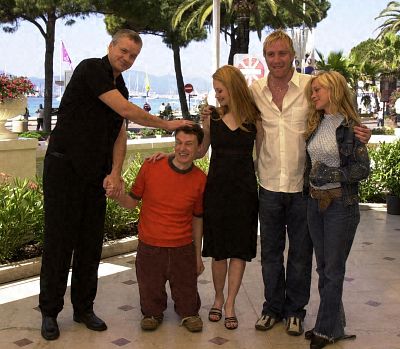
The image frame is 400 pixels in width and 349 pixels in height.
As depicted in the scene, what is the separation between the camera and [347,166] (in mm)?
3215

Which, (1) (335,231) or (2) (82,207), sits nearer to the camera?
(1) (335,231)

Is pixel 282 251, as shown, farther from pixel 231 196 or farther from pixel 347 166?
pixel 347 166

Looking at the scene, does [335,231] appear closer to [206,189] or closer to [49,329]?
[206,189]

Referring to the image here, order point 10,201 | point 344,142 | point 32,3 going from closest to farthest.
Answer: point 344,142
point 10,201
point 32,3

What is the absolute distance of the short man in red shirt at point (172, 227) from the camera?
3637 mm

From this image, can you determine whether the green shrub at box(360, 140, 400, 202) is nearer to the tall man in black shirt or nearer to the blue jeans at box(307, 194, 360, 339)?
the blue jeans at box(307, 194, 360, 339)

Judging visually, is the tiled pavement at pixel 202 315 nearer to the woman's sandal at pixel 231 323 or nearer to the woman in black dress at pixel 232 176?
the woman's sandal at pixel 231 323

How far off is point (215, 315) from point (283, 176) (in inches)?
42.5

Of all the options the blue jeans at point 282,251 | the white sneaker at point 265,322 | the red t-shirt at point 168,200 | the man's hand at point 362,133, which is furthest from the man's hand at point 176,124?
the white sneaker at point 265,322

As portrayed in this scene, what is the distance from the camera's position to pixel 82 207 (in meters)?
3.56


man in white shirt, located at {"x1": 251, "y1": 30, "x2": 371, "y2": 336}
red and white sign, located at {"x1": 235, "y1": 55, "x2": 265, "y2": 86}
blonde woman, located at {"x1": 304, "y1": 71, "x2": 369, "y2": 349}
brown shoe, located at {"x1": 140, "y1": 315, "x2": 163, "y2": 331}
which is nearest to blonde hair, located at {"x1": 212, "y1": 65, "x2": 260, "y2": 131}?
man in white shirt, located at {"x1": 251, "y1": 30, "x2": 371, "y2": 336}

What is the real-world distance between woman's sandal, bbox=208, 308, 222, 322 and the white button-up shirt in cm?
95

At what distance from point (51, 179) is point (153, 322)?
44.7 inches

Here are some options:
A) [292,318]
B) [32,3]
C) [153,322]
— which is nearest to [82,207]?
[153,322]
